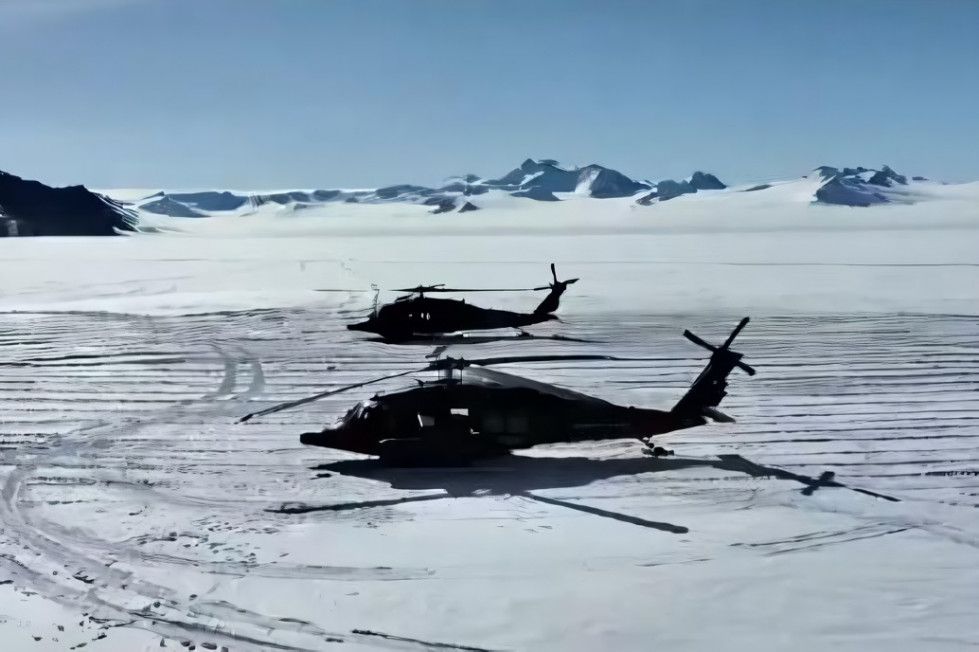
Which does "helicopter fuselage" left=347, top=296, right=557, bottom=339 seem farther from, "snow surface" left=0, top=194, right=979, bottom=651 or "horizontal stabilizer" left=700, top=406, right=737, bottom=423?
"horizontal stabilizer" left=700, top=406, right=737, bottom=423

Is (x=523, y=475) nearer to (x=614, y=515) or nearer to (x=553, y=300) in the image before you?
(x=614, y=515)

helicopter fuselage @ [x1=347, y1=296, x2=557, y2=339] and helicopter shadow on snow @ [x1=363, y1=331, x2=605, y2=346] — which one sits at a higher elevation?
helicopter fuselage @ [x1=347, y1=296, x2=557, y2=339]

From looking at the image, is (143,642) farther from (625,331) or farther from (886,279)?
(886,279)

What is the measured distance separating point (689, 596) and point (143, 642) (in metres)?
3.05

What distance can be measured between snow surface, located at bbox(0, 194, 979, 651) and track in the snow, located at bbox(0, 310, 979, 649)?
29 mm

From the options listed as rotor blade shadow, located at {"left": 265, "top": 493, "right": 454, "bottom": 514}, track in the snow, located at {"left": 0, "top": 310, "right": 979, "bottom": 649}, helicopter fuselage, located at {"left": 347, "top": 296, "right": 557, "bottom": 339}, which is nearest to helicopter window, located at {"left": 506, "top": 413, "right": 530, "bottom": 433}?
track in the snow, located at {"left": 0, "top": 310, "right": 979, "bottom": 649}

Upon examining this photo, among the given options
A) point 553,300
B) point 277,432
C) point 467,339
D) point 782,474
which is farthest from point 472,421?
point 553,300

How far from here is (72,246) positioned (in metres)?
19.7

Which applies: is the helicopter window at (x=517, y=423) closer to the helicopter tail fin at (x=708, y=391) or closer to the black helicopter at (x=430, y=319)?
the helicopter tail fin at (x=708, y=391)

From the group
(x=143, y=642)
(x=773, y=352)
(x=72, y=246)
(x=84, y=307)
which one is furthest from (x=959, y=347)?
(x=72, y=246)

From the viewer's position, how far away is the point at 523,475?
588cm

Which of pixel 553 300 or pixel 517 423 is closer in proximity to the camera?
pixel 517 423

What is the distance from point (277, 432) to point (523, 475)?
2.64 metres

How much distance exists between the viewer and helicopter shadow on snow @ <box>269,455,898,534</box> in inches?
217
